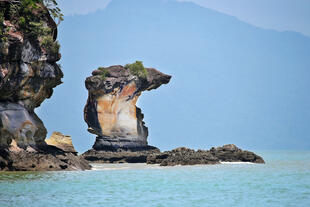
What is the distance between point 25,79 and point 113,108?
78.7 feet

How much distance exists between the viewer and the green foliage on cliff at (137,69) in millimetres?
63906

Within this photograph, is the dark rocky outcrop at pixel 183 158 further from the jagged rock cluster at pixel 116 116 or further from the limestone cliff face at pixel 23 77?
the limestone cliff face at pixel 23 77

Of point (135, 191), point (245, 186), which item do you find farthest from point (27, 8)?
point (245, 186)

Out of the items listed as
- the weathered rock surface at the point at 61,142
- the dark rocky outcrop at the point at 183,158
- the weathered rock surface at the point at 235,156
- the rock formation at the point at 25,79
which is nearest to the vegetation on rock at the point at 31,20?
the rock formation at the point at 25,79

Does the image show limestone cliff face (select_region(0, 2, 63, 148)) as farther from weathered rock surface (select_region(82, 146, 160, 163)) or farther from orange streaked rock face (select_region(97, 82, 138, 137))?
orange streaked rock face (select_region(97, 82, 138, 137))

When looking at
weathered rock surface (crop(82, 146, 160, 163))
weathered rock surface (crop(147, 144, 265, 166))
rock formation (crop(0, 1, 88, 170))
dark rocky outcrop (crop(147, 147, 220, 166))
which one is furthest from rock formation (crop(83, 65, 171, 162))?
rock formation (crop(0, 1, 88, 170))

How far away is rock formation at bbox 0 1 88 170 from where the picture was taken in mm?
36500

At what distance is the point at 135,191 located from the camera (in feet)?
92.7

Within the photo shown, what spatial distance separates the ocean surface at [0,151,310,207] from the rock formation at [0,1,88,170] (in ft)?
7.75

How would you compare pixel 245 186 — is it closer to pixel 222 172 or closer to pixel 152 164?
pixel 222 172

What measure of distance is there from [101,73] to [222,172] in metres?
25.2

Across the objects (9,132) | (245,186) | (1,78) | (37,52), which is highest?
(37,52)

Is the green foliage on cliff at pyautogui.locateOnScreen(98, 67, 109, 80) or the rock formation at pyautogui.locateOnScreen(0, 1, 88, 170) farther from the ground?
the green foliage on cliff at pyautogui.locateOnScreen(98, 67, 109, 80)

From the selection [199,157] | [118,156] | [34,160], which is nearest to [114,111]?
[118,156]
